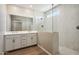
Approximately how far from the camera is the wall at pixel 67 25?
173 cm

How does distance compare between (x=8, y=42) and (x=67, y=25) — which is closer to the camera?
(x=8, y=42)

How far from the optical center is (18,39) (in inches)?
64.2

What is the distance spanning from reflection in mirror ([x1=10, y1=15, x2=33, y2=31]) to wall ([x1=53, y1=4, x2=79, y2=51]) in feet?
1.92

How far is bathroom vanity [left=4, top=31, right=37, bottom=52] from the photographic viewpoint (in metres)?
1.57

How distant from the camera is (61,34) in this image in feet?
5.65

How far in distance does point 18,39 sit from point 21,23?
0.37 m

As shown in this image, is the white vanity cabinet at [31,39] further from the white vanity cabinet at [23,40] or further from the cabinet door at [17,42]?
the cabinet door at [17,42]

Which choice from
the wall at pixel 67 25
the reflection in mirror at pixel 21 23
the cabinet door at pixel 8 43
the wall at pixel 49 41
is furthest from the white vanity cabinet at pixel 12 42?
the wall at pixel 67 25

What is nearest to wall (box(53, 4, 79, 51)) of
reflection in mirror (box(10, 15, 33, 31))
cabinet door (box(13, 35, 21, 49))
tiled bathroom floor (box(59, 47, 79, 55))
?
tiled bathroom floor (box(59, 47, 79, 55))

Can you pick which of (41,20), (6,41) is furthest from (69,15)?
(6,41)

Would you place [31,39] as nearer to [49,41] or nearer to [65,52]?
[49,41]

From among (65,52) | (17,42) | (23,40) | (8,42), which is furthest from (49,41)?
(8,42)

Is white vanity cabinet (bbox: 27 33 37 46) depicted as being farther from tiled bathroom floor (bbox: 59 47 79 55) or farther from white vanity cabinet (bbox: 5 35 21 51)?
tiled bathroom floor (bbox: 59 47 79 55)

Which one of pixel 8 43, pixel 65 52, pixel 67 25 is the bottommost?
pixel 65 52
